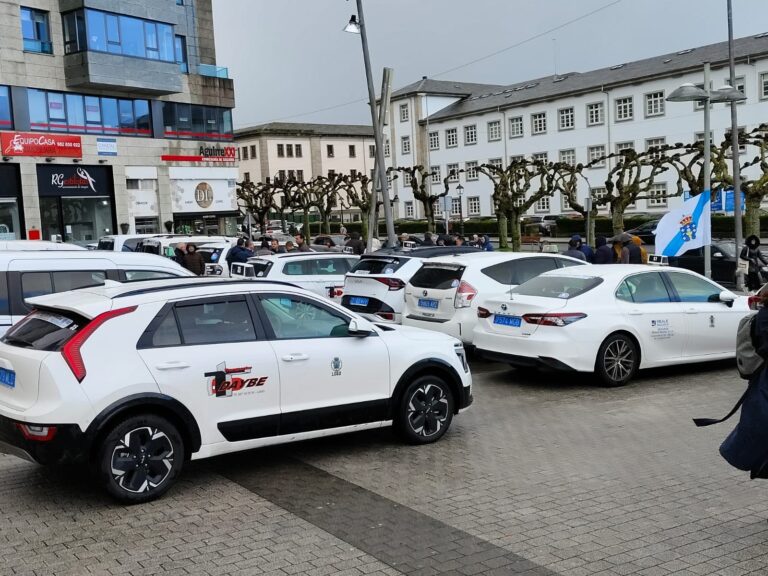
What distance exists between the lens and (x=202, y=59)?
155 feet

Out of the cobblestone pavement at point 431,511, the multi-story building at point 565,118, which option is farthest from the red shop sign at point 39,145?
the cobblestone pavement at point 431,511

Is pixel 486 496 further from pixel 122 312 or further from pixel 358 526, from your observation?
pixel 122 312

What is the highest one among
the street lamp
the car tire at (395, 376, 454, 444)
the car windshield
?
the street lamp

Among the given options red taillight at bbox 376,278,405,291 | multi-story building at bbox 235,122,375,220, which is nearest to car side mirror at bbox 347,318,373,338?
red taillight at bbox 376,278,405,291

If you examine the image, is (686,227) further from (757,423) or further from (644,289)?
(757,423)

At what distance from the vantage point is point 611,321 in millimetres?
10062

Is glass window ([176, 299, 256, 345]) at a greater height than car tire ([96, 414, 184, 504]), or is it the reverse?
glass window ([176, 299, 256, 345])

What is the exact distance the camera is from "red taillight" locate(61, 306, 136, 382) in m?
5.74

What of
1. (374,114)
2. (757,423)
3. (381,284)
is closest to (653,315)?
(381,284)

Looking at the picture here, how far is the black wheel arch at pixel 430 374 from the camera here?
7363 millimetres

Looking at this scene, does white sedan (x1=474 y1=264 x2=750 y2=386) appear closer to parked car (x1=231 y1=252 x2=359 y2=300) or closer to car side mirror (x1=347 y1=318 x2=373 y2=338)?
car side mirror (x1=347 y1=318 x2=373 y2=338)

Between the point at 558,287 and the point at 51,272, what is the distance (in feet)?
20.4

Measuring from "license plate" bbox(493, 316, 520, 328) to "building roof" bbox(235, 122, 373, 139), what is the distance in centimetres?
9138

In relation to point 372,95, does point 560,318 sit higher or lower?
lower
